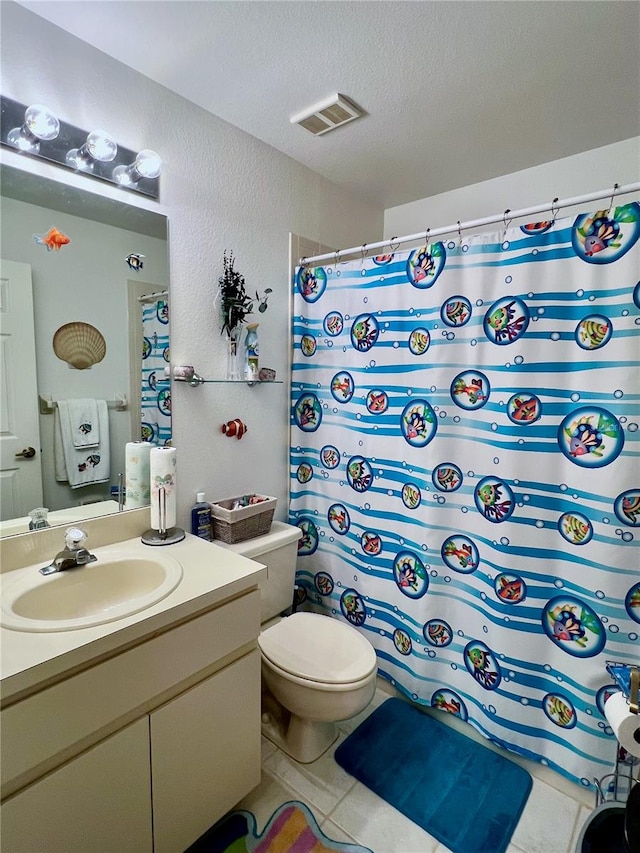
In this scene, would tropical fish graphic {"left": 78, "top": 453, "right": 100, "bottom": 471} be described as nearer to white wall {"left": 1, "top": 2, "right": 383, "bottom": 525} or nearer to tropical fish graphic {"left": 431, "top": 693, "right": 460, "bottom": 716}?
white wall {"left": 1, "top": 2, "right": 383, "bottom": 525}

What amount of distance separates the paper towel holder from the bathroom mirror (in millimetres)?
154

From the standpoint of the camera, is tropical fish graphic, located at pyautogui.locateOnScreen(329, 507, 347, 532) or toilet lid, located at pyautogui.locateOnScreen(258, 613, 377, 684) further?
tropical fish graphic, located at pyautogui.locateOnScreen(329, 507, 347, 532)

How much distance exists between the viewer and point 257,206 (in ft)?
6.14

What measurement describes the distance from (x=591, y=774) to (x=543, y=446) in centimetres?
109

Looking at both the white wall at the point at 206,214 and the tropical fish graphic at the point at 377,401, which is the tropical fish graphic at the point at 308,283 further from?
the tropical fish graphic at the point at 377,401

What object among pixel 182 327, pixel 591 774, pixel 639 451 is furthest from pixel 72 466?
pixel 591 774

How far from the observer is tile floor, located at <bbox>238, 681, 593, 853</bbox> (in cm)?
130

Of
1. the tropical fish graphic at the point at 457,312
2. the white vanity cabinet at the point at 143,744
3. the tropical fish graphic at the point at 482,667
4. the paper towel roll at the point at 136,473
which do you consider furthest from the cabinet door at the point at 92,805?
the tropical fish graphic at the point at 457,312

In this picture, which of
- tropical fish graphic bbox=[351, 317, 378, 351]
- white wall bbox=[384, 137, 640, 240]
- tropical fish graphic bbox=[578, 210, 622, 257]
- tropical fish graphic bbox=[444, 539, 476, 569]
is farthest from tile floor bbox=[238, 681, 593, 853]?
white wall bbox=[384, 137, 640, 240]

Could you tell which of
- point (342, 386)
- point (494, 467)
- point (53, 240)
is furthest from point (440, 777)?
point (53, 240)

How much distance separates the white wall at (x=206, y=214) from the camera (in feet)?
4.19

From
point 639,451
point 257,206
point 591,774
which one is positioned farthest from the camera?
point 257,206

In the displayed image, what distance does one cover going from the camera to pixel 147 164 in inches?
56.5

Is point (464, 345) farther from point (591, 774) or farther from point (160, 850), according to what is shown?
point (160, 850)
